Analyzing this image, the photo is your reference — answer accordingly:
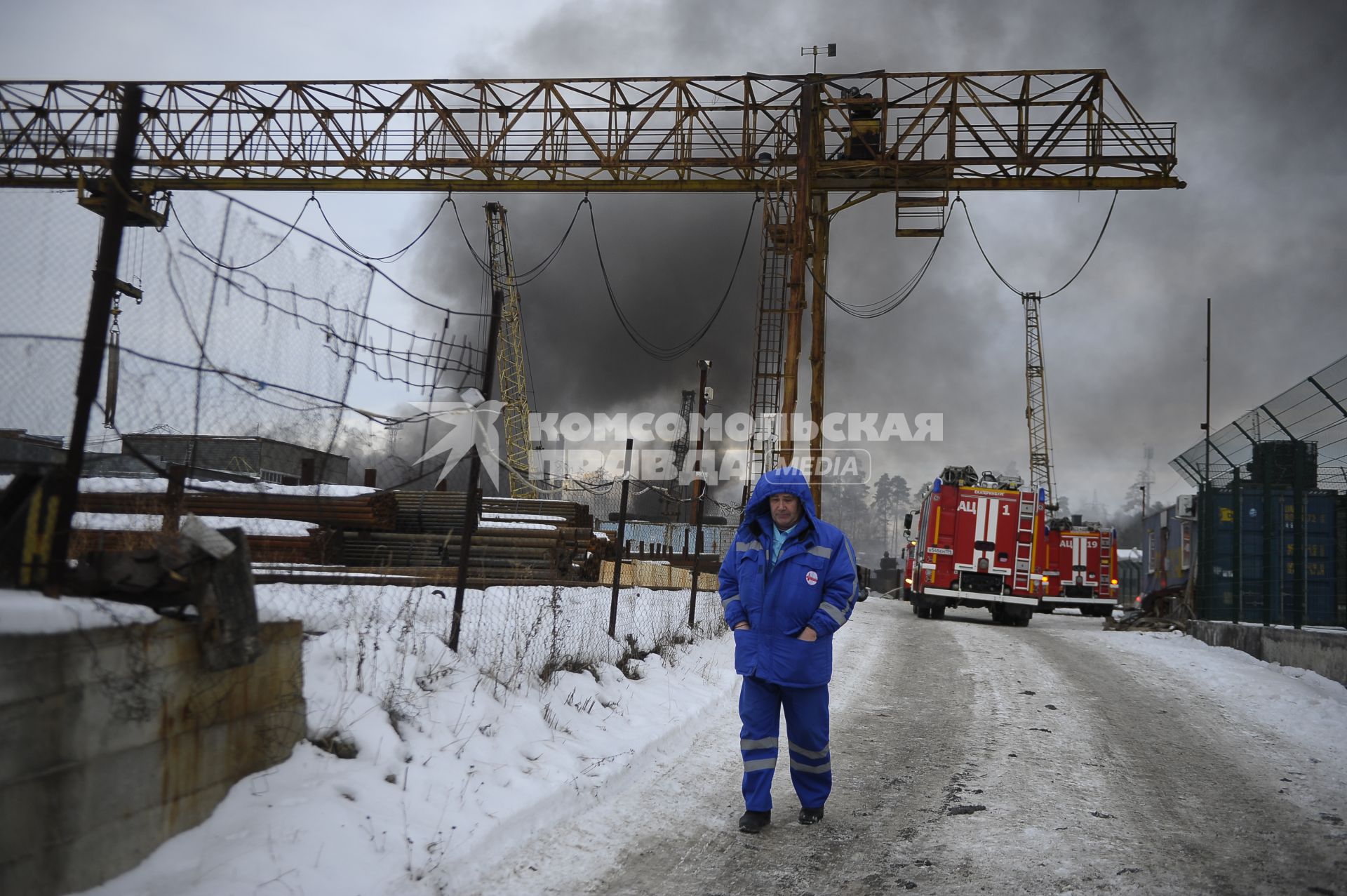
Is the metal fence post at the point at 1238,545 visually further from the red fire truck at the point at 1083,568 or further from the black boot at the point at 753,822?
the black boot at the point at 753,822

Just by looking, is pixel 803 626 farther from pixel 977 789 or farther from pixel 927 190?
pixel 927 190

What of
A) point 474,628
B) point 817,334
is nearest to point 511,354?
point 817,334

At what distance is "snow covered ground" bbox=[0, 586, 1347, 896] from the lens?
369 cm

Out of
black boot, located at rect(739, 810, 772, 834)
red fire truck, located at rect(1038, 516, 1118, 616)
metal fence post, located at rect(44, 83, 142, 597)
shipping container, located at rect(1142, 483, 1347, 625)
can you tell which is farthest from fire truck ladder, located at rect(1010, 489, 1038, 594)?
metal fence post, located at rect(44, 83, 142, 597)

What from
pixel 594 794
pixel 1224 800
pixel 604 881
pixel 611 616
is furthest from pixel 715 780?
pixel 611 616

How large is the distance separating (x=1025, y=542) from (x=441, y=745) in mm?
17588

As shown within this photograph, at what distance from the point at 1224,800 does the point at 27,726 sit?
5.96 metres

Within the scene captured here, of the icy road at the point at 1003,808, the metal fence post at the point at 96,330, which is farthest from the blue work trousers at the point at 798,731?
the metal fence post at the point at 96,330

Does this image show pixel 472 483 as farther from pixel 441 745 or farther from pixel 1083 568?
pixel 1083 568

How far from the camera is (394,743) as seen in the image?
4.80m

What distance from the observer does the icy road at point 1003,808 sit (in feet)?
13.9

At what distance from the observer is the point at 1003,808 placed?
5.31 m

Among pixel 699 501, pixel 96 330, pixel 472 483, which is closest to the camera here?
pixel 96 330

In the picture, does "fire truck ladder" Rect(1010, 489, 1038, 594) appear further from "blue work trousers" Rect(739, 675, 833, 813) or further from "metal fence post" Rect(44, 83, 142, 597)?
"metal fence post" Rect(44, 83, 142, 597)
